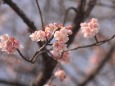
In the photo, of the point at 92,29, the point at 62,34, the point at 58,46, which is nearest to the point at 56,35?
the point at 62,34

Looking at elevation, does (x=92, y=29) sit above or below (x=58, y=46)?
above

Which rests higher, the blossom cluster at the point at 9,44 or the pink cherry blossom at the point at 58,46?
the blossom cluster at the point at 9,44

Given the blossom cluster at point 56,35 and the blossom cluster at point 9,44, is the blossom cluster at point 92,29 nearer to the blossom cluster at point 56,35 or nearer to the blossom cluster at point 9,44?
the blossom cluster at point 56,35

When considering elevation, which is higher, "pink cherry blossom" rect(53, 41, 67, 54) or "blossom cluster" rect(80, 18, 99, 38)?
"blossom cluster" rect(80, 18, 99, 38)

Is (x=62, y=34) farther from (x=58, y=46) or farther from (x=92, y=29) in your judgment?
(x=92, y=29)

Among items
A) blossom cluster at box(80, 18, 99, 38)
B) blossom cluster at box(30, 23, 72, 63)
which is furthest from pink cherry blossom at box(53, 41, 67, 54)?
blossom cluster at box(80, 18, 99, 38)

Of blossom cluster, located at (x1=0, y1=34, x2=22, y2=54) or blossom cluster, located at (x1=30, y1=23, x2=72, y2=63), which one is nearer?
blossom cluster, located at (x1=30, y1=23, x2=72, y2=63)

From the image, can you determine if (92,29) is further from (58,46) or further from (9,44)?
(9,44)

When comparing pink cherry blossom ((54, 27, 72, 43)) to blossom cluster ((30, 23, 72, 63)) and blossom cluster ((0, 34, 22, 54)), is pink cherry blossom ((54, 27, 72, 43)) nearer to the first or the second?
blossom cluster ((30, 23, 72, 63))

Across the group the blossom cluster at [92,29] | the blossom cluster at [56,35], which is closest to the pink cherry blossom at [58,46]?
the blossom cluster at [56,35]

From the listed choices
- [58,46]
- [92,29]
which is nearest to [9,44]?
[58,46]

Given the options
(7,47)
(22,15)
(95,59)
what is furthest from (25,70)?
(7,47)

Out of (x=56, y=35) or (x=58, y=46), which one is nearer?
(x=56, y=35)
